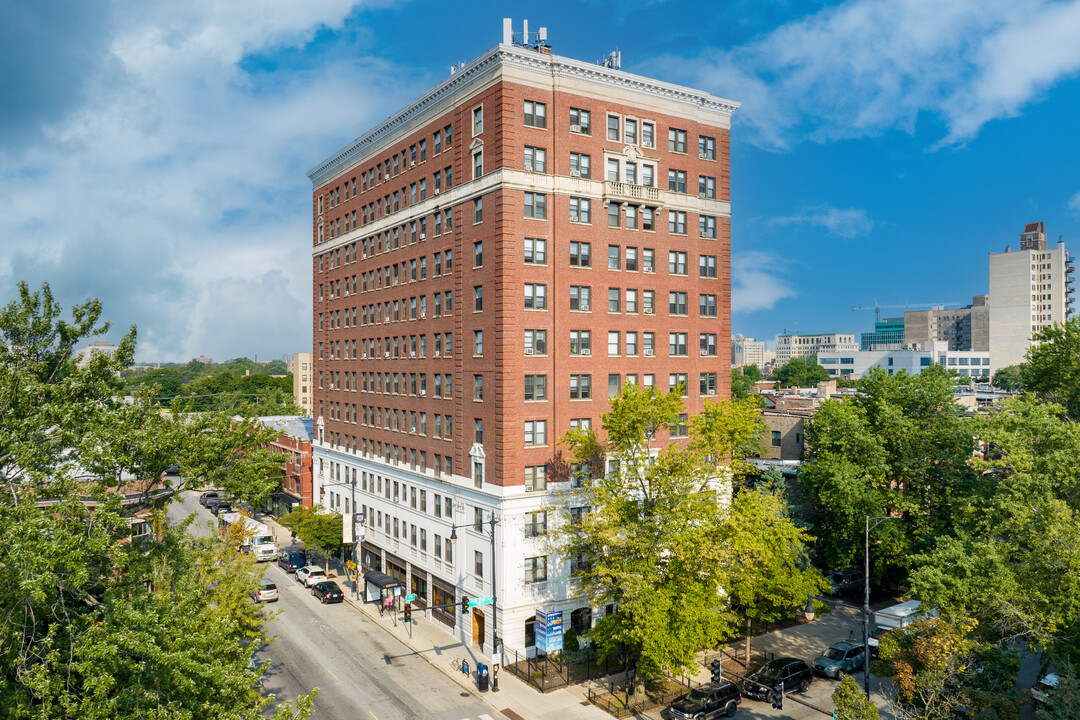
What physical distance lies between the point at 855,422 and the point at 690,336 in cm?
1378

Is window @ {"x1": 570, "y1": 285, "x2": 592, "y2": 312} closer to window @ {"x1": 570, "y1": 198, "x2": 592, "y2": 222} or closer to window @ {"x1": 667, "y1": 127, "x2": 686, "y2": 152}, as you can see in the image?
window @ {"x1": 570, "y1": 198, "x2": 592, "y2": 222}

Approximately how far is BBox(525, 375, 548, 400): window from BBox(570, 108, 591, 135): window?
617 inches

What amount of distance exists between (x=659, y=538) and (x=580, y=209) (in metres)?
20.9

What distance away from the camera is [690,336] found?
156ft

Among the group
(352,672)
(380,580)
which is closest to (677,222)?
(380,580)

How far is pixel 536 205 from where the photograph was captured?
42250 mm

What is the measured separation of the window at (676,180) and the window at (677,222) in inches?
63.0

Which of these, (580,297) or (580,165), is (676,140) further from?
(580,297)

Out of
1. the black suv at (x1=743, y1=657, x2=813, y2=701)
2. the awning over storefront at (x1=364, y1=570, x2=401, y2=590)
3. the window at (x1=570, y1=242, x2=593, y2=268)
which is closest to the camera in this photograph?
the black suv at (x1=743, y1=657, x2=813, y2=701)

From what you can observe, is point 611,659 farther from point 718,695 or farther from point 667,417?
point 667,417

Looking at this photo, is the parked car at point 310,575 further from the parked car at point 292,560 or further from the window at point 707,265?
the window at point 707,265

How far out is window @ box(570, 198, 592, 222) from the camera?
43250 millimetres

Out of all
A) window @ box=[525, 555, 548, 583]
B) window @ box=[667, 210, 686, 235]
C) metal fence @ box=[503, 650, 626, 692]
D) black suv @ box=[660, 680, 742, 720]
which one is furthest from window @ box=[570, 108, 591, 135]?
black suv @ box=[660, 680, 742, 720]

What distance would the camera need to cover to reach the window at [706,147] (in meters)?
48.4
